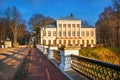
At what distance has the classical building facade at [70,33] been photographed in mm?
97188

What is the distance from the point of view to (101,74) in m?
7.39

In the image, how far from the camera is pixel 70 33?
9900 cm

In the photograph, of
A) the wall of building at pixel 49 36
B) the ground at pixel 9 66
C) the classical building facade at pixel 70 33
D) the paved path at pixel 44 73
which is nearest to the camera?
the paved path at pixel 44 73

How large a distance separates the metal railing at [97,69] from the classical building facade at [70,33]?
85278 mm

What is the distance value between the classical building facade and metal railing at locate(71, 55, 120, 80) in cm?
8528

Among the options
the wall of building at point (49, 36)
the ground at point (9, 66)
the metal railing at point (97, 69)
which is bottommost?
the ground at point (9, 66)

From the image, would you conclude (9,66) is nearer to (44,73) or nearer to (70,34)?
(44,73)

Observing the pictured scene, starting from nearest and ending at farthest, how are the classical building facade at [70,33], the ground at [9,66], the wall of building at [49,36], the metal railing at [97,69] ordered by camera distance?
the metal railing at [97,69]
the ground at [9,66]
the wall of building at [49,36]
the classical building facade at [70,33]

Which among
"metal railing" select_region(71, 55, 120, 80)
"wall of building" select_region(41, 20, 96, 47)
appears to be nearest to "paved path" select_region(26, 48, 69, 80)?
"metal railing" select_region(71, 55, 120, 80)

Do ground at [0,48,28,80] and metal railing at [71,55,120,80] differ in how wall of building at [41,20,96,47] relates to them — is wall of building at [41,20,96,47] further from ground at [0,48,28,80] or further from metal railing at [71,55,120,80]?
metal railing at [71,55,120,80]

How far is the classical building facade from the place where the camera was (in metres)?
97.2

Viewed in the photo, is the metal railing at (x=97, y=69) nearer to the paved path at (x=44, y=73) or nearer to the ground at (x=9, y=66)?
the paved path at (x=44, y=73)

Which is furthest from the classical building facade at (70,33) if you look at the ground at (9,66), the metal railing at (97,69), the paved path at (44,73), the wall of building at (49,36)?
the metal railing at (97,69)

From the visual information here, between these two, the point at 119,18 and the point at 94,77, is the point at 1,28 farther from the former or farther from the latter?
the point at 94,77
